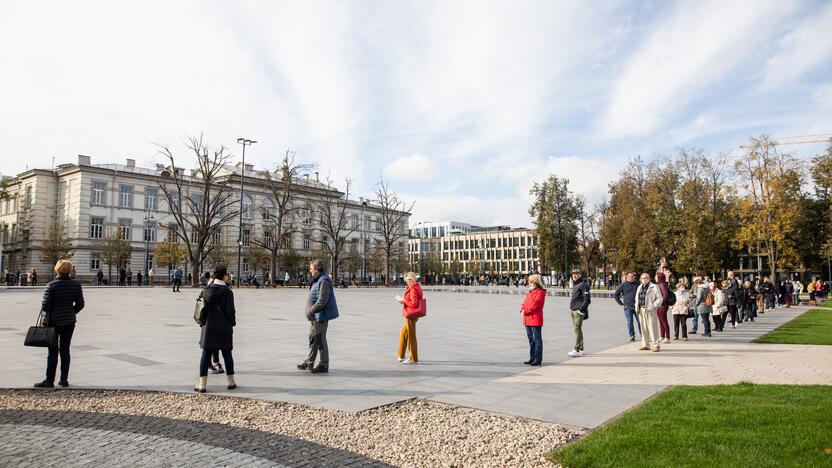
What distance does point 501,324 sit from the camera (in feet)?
62.5

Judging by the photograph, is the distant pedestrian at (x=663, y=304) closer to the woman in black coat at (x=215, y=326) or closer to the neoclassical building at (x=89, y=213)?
the woman in black coat at (x=215, y=326)

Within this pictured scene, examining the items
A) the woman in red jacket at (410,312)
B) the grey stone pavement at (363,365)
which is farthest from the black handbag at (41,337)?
the woman in red jacket at (410,312)

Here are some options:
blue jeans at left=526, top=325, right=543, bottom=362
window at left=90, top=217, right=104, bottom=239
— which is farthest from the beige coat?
window at left=90, top=217, right=104, bottom=239

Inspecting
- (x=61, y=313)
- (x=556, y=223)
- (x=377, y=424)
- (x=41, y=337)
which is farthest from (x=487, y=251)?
(x=377, y=424)

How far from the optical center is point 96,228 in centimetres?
6094

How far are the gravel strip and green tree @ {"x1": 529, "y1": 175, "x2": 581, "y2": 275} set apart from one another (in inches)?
2372

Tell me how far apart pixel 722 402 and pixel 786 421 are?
3.27 ft

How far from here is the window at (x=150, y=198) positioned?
6512 cm

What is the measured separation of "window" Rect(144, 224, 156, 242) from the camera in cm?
6391

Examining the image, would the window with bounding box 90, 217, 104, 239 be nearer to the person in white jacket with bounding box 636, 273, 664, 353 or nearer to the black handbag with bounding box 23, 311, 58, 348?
the black handbag with bounding box 23, 311, 58, 348

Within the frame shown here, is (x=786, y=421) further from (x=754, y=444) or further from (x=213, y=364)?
(x=213, y=364)

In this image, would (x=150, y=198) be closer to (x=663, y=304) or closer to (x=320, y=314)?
(x=320, y=314)

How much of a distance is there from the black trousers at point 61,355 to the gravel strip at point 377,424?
1.22 feet

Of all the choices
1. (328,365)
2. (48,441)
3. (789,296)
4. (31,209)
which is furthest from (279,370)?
(31,209)
